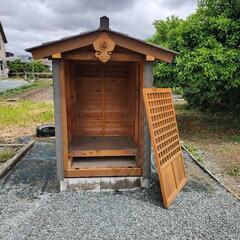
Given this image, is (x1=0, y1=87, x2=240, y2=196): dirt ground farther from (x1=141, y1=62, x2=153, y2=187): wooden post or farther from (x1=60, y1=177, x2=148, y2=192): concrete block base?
(x1=60, y1=177, x2=148, y2=192): concrete block base

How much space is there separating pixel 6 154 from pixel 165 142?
4.43m

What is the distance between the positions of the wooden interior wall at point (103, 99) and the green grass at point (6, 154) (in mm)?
1935

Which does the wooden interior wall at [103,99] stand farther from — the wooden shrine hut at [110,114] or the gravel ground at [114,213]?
the gravel ground at [114,213]

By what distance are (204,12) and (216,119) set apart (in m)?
5.07

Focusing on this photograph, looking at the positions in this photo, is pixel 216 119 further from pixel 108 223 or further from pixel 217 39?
pixel 108 223

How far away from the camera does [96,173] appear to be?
520 cm

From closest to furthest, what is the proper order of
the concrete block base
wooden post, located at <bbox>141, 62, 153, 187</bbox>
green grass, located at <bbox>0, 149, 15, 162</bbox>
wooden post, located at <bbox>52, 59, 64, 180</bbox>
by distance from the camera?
1. wooden post, located at <bbox>52, 59, 64, 180</bbox>
2. wooden post, located at <bbox>141, 62, 153, 187</bbox>
3. the concrete block base
4. green grass, located at <bbox>0, 149, 15, 162</bbox>

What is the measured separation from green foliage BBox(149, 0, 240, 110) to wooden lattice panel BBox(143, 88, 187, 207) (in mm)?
3317

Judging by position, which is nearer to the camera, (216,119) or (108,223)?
(108,223)

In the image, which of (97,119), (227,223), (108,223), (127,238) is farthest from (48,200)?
(227,223)

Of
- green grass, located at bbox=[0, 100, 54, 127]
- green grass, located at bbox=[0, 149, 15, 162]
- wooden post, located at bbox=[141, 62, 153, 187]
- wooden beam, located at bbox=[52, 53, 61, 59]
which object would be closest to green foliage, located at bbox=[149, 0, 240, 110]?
wooden post, located at bbox=[141, 62, 153, 187]

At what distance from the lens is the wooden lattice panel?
4604 millimetres

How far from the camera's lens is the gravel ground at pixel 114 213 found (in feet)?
12.6

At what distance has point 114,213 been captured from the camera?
4.36 meters
